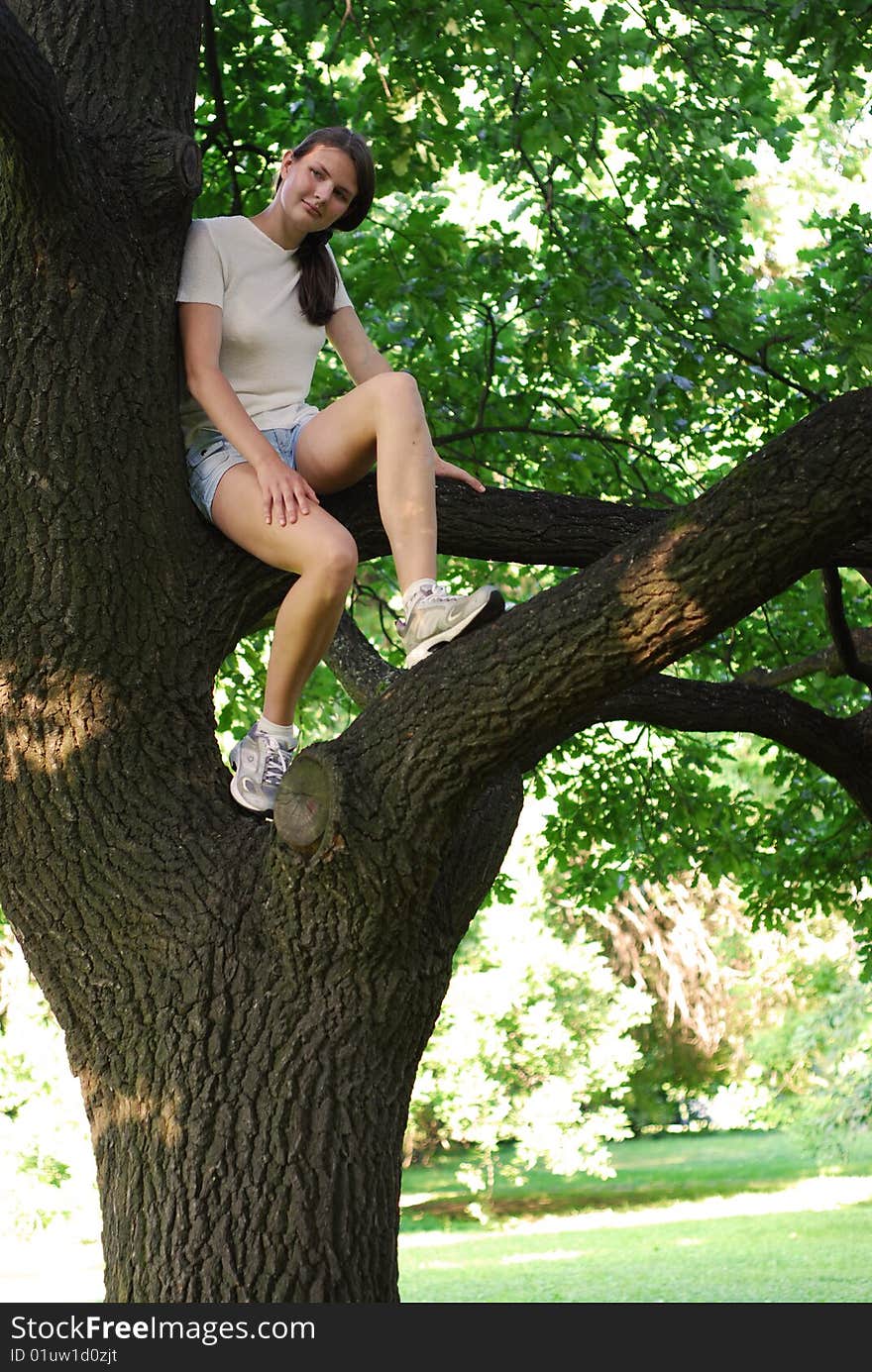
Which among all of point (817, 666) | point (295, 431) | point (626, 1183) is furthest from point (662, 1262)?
point (295, 431)

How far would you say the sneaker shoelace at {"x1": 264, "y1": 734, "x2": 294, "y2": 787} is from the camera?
324 centimetres

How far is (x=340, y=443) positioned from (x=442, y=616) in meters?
0.57

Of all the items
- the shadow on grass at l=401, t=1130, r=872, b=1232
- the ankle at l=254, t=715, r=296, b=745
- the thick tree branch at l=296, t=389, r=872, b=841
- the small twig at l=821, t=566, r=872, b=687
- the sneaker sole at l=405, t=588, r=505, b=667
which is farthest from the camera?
the shadow on grass at l=401, t=1130, r=872, b=1232

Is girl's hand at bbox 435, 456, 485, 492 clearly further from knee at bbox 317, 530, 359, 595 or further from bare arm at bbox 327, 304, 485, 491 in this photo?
knee at bbox 317, 530, 359, 595

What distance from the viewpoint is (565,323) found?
20.1 ft

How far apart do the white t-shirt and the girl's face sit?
108 millimetres

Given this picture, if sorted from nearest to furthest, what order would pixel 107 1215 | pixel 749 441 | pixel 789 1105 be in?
1. pixel 107 1215
2. pixel 749 441
3. pixel 789 1105

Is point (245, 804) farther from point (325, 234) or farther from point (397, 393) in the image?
point (325, 234)

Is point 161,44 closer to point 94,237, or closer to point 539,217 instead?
point 94,237

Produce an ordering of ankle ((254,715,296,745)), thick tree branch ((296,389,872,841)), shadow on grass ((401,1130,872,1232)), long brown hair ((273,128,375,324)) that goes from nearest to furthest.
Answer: thick tree branch ((296,389,872,841)) → ankle ((254,715,296,745)) → long brown hair ((273,128,375,324)) → shadow on grass ((401,1130,872,1232))

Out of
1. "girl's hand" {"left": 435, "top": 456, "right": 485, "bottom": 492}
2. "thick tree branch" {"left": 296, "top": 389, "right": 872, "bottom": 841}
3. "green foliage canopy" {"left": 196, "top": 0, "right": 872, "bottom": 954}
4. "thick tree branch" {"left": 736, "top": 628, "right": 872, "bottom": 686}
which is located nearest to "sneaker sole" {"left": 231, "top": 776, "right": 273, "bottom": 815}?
"thick tree branch" {"left": 296, "top": 389, "right": 872, "bottom": 841}

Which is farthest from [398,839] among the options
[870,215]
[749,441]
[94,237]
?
[749,441]

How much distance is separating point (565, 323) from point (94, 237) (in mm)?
3198

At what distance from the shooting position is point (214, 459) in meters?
3.36
